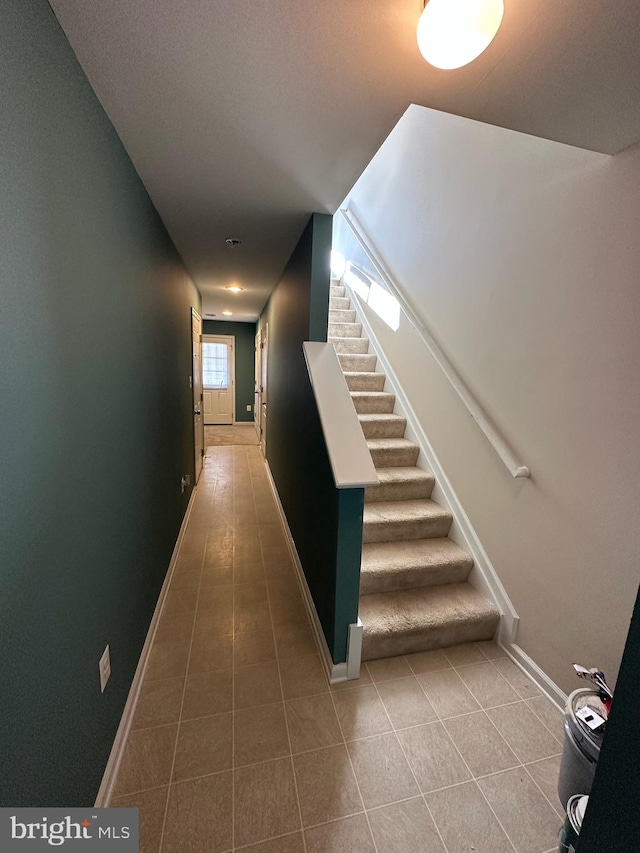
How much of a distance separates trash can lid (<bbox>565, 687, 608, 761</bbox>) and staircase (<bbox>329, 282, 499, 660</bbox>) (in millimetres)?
741

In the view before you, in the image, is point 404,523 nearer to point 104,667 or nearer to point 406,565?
point 406,565

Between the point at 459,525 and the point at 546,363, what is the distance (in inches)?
44.0

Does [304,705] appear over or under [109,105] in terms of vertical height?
under

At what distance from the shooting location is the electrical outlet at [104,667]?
3.88 feet

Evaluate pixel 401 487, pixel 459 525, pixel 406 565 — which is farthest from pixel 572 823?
pixel 401 487

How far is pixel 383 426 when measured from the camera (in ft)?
9.15

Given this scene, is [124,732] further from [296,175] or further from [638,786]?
[296,175]

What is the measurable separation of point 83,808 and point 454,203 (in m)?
3.23

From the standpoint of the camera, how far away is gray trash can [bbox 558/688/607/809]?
101 centimetres

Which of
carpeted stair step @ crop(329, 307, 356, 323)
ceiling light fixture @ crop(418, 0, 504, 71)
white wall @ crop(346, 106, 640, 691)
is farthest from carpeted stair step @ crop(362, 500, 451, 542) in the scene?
carpeted stair step @ crop(329, 307, 356, 323)

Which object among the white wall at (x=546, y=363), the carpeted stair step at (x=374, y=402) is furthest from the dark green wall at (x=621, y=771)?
the carpeted stair step at (x=374, y=402)

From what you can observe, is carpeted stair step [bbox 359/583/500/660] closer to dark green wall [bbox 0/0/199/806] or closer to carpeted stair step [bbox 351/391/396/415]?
dark green wall [bbox 0/0/199/806]

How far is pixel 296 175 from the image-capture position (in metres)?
1.58

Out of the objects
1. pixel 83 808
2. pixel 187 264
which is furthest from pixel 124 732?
pixel 187 264
